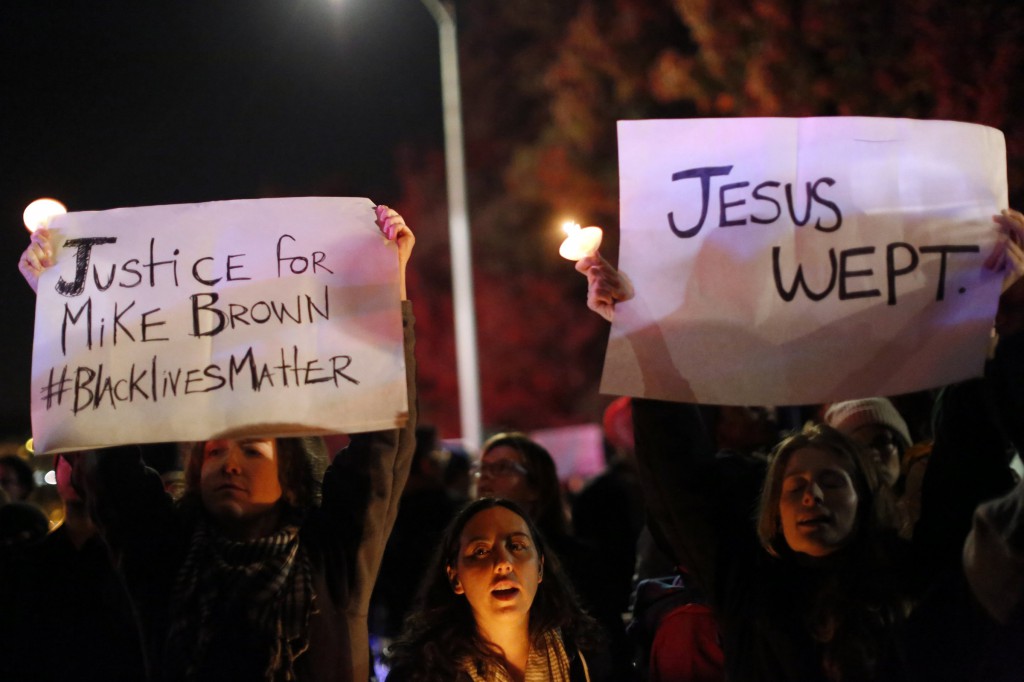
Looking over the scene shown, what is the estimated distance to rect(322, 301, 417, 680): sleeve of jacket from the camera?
3262 millimetres

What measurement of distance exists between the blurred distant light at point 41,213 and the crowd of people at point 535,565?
7 centimetres

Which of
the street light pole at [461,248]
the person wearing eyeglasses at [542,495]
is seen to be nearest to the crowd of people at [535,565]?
the person wearing eyeglasses at [542,495]

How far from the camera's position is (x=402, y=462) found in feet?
11.0

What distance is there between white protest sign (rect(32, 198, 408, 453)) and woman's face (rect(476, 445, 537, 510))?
139 centimetres

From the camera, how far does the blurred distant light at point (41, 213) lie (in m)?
3.52

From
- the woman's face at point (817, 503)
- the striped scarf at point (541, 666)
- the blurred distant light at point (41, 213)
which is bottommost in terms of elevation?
the striped scarf at point (541, 666)

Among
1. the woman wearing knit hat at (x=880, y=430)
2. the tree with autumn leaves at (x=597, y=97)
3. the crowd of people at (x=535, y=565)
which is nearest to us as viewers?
the crowd of people at (x=535, y=565)

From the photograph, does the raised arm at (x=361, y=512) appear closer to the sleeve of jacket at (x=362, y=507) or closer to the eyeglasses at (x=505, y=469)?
the sleeve of jacket at (x=362, y=507)

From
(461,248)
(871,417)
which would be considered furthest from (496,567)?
(461,248)

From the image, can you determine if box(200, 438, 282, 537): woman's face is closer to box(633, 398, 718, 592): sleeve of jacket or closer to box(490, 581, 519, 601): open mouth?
box(490, 581, 519, 601): open mouth

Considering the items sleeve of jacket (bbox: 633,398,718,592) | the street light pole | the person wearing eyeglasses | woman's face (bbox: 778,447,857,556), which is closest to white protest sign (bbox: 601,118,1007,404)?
sleeve of jacket (bbox: 633,398,718,592)

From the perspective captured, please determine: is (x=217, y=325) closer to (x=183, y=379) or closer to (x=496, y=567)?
(x=183, y=379)

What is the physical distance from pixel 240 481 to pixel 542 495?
160 centimetres

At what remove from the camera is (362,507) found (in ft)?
10.7
